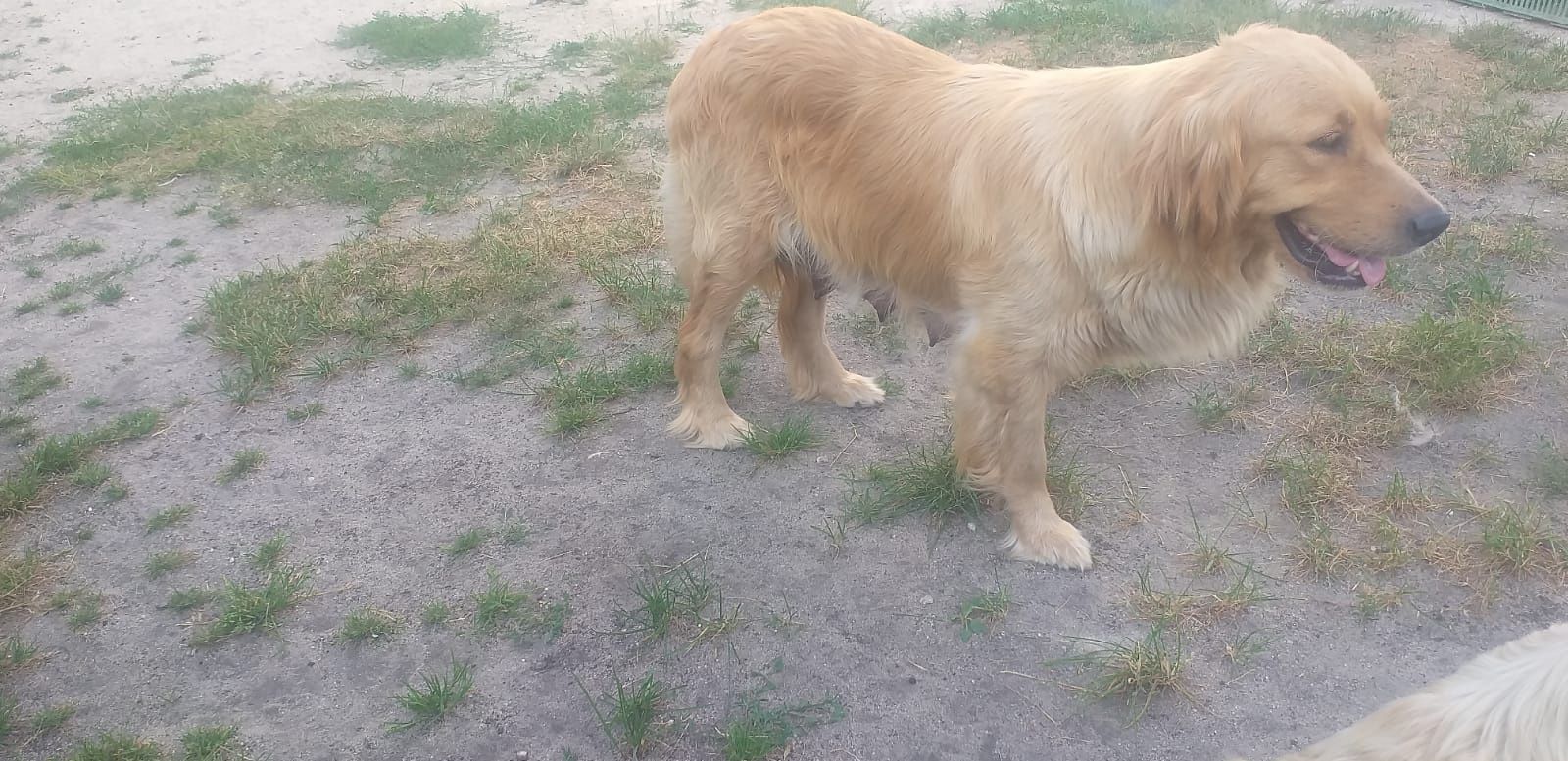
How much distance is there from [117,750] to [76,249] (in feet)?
13.7

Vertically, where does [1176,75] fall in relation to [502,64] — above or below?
above

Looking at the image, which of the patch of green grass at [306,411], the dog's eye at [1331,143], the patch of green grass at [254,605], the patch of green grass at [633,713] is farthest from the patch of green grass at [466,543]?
the dog's eye at [1331,143]

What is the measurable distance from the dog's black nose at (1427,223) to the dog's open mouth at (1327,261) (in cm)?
11

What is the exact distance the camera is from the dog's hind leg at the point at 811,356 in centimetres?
394

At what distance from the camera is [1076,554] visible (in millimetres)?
3156

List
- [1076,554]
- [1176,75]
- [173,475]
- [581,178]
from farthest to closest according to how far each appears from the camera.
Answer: [581,178], [173,475], [1076,554], [1176,75]

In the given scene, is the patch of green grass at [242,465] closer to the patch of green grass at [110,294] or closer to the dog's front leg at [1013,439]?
the patch of green grass at [110,294]

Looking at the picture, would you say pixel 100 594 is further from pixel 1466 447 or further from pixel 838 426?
pixel 1466 447

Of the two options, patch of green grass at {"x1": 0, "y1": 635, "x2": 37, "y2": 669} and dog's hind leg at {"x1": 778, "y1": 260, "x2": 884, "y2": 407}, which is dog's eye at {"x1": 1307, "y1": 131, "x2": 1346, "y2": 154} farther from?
patch of green grass at {"x1": 0, "y1": 635, "x2": 37, "y2": 669}

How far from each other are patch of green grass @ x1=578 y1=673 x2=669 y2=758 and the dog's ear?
75.4 inches

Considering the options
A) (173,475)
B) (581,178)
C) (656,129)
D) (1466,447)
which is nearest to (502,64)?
(656,129)

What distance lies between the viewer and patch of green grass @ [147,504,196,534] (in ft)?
11.4

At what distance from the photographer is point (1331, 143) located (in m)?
2.44

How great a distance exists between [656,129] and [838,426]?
12.1 ft
